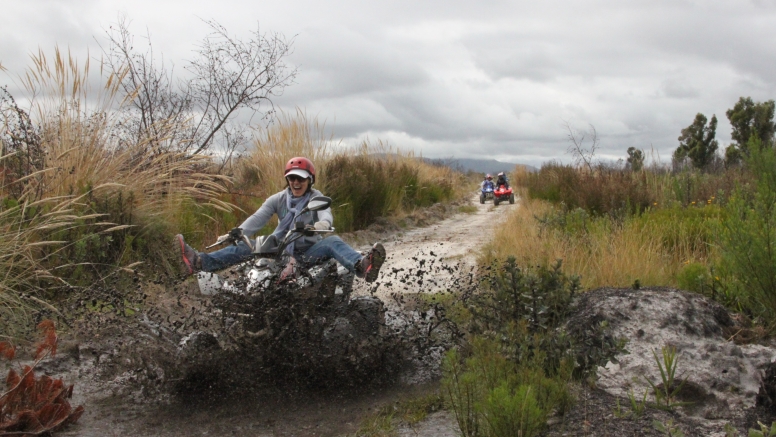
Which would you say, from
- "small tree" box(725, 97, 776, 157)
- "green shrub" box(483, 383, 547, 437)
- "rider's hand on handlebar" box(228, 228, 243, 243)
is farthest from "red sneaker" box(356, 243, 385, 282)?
"small tree" box(725, 97, 776, 157)

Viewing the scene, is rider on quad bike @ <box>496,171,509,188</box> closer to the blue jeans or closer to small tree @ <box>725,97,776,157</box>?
small tree @ <box>725,97,776,157</box>

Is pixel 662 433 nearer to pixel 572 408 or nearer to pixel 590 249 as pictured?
pixel 572 408

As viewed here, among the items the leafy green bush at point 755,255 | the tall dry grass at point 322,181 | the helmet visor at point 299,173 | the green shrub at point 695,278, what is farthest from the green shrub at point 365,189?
the leafy green bush at point 755,255

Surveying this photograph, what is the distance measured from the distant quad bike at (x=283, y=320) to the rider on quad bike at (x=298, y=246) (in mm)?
145

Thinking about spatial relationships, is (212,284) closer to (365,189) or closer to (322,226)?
(322,226)

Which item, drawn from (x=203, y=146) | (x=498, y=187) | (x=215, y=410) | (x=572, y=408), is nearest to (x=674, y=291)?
(x=572, y=408)

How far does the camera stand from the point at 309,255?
502cm

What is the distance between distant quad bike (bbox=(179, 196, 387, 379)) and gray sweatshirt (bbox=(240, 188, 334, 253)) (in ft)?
1.73

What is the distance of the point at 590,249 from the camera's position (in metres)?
7.12

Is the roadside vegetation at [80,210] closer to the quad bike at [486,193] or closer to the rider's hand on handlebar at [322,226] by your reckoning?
the rider's hand on handlebar at [322,226]

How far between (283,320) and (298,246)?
87 centimetres

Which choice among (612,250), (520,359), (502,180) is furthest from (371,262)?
(502,180)

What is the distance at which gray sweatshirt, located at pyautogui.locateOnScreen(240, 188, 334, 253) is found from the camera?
513 cm

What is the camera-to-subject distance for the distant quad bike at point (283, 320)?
14.0ft
